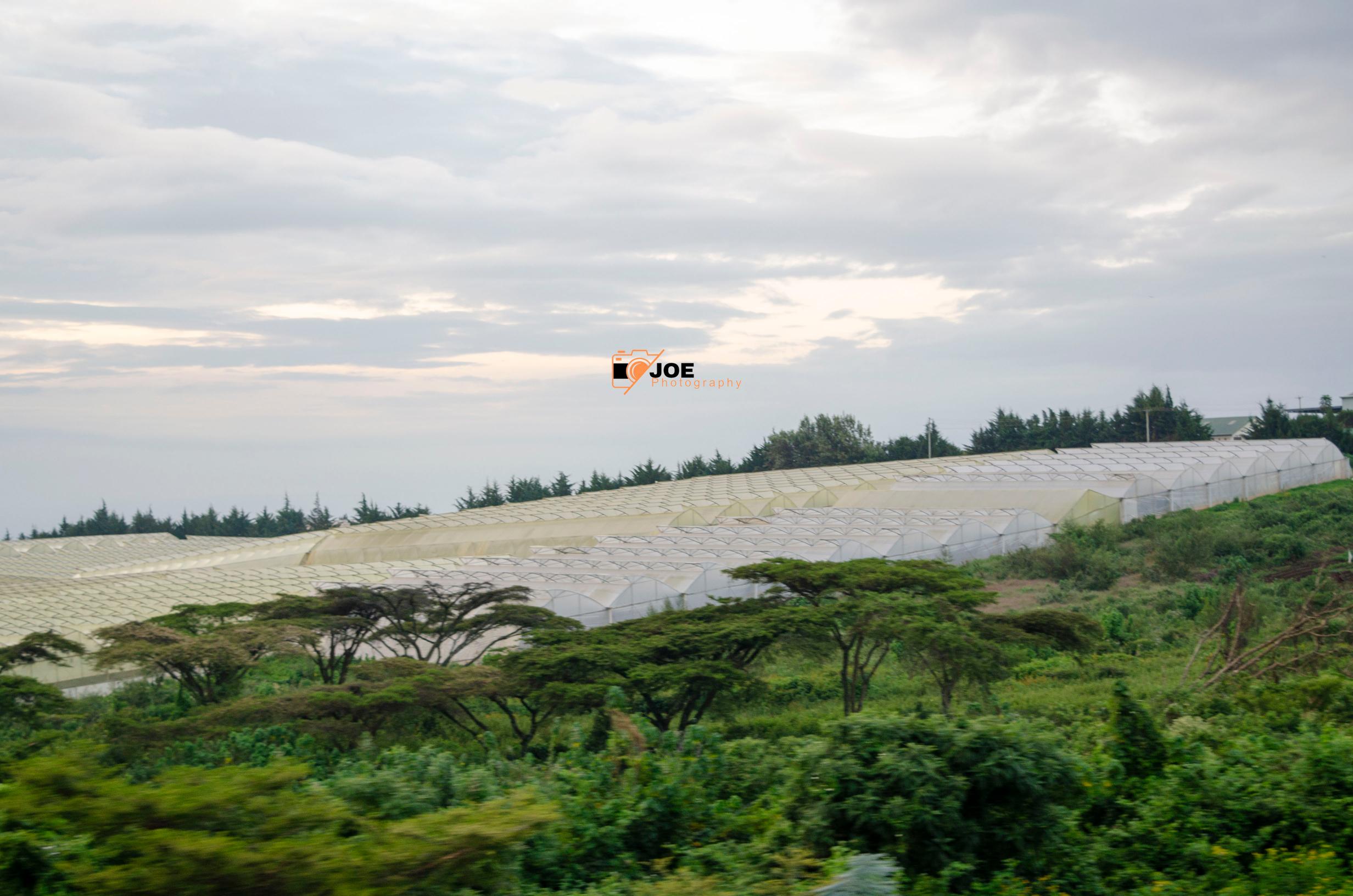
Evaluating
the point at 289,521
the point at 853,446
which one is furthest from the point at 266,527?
the point at 853,446

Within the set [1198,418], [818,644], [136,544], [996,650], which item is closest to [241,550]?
[136,544]

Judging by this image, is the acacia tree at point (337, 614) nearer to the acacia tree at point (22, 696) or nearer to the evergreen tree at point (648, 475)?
the acacia tree at point (22, 696)

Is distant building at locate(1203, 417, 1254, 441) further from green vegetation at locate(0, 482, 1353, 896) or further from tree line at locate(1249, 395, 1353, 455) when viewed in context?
green vegetation at locate(0, 482, 1353, 896)

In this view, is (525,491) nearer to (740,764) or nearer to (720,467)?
(720,467)

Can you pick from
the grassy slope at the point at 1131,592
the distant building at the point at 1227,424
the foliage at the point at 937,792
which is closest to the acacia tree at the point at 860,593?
the grassy slope at the point at 1131,592

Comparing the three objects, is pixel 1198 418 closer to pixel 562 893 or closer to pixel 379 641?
pixel 379 641

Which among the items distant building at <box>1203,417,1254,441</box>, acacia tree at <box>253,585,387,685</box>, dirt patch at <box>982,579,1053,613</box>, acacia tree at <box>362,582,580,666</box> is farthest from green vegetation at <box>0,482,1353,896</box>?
distant building at <box>1203,417,1254,441</box>
